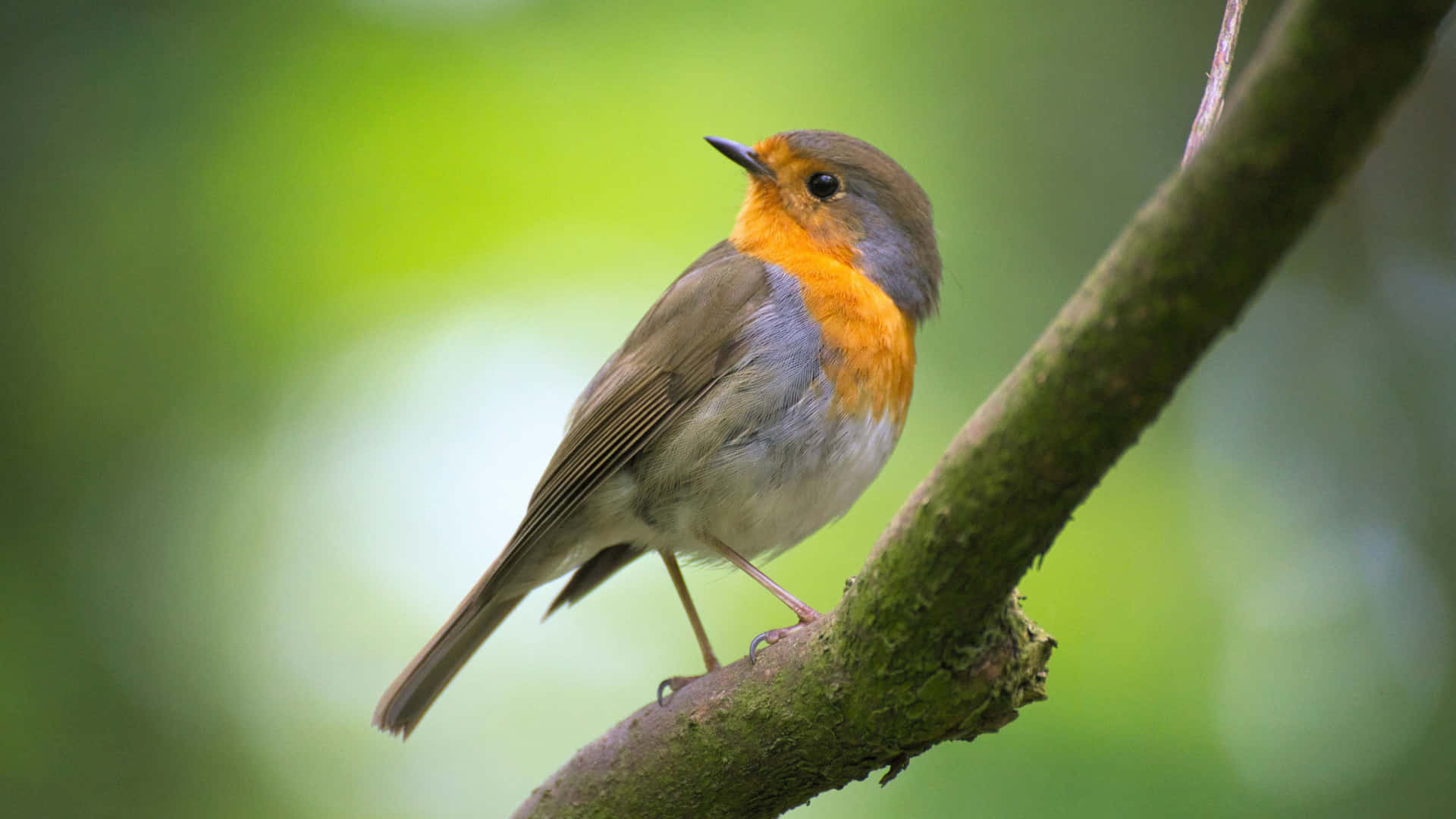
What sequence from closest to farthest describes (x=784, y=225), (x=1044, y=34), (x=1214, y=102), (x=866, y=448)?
(x=1214, y=102) → (x=866, y=448) → (x=784, y=225) → (x=1044, y=34)

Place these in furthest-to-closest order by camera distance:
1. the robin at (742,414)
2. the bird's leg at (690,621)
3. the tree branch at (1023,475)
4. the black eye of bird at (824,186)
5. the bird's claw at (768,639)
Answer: the black eye of bird at (824,186) < the robin at (742,414) < the bird's leg at (690,621) < the bird's claw at (768,639) < the tree branch at (1023,475)

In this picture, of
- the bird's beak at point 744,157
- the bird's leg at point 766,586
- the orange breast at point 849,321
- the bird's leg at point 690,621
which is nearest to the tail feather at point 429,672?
the bird's leg at point 690,621

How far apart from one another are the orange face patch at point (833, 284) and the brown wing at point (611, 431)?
177mm

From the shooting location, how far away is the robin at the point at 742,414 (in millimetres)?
3117

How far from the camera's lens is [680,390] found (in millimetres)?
3271

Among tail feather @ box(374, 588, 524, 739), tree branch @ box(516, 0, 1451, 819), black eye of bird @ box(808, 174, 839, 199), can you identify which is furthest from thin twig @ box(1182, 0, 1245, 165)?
tail feather @ box(374, 588, 524, 739)

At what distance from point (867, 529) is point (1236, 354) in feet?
6.27

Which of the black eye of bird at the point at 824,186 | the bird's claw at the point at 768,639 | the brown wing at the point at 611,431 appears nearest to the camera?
the bird's claw at the point at 768,639

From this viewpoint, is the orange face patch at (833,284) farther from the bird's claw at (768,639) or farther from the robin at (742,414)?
the bird's claw at (768,639)

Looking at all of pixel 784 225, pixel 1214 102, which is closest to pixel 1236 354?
pixel 784 225

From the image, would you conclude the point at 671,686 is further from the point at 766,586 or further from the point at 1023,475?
the point at 1023,475

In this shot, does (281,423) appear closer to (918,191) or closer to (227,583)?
(227,583)

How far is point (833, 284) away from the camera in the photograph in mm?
3346

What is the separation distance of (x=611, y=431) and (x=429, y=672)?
34.4 inches
